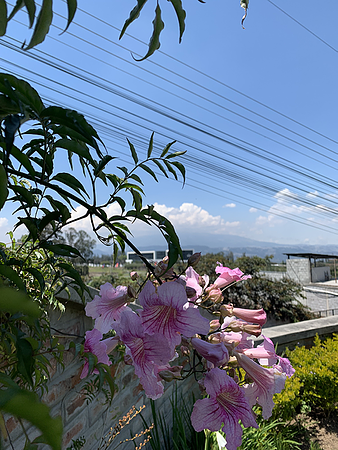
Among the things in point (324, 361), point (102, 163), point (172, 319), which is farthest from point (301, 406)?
point (102, 163)

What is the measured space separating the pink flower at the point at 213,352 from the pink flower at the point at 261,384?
4.8 inches

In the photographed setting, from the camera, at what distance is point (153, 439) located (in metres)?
1.89

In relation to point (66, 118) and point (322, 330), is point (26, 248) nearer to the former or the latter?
point (66, 118)

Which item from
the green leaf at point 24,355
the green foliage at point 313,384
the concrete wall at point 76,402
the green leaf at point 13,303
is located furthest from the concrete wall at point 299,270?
the green leaf at point 13,303

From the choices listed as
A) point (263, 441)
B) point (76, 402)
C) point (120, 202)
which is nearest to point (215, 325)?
point (120, 202)

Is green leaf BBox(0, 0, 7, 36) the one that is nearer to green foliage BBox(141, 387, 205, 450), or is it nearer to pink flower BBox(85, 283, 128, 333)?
pink flower BBox(85, 283, 128, 333)

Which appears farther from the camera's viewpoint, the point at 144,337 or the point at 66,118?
the point at 144,337

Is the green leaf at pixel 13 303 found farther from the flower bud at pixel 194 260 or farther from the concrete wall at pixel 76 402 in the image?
the concrete wall at pixel 76 402

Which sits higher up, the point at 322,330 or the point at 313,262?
the point at 322,330

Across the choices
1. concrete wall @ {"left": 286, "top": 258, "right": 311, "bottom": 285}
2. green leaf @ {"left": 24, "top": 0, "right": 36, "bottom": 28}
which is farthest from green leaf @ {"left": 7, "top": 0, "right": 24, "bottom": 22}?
concrete wall @ {"left": 286, "top": 258, "right": 311, "bottom": 285}

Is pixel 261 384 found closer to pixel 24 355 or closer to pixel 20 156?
pixel 24 355

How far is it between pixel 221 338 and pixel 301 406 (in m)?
2.85

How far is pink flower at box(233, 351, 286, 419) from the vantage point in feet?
1.97

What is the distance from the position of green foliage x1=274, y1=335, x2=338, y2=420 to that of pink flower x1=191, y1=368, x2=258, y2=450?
88.9 inches
